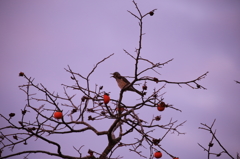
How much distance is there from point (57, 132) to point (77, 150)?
2.01 feet

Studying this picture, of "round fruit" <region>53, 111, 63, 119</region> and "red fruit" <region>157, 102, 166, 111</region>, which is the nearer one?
"round fruit" <region>53, 111, 63, 119</region>

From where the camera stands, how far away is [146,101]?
3496mm

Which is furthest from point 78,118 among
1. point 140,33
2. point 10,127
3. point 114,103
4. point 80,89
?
point 140,33

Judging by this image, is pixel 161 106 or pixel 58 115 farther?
pixel 161 106

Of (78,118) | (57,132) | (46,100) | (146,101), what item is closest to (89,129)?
(78,118)

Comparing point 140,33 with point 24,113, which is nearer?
point 140,33

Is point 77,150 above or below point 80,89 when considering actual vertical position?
below

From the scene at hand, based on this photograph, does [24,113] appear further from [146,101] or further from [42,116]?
[146,101]

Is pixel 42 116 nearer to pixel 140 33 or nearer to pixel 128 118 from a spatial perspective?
pixel 128 118

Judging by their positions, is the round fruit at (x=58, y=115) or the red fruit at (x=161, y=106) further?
the red fruit at (x=161, y=106)

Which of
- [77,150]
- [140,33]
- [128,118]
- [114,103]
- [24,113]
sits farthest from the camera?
[128,118]

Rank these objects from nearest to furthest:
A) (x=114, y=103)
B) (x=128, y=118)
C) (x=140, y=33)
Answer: (x=140, y=33) → (x=114, y=103) → (x=128, y=118)

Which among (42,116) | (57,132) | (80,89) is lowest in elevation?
(57,132)

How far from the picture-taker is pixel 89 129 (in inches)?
169
